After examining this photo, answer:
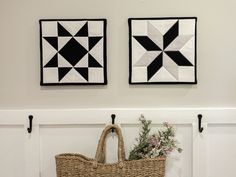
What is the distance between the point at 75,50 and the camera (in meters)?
1.86

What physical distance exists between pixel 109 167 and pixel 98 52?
2.20 ft

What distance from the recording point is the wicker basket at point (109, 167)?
168cm

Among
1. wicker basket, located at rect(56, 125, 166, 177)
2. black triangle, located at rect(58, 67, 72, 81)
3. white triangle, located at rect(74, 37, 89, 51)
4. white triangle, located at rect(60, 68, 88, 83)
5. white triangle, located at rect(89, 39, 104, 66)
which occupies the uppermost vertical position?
white triangle, located at rect(74, 37, 89, 51)

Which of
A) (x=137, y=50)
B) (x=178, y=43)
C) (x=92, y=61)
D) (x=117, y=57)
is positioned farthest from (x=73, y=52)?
(x=178, y=43)

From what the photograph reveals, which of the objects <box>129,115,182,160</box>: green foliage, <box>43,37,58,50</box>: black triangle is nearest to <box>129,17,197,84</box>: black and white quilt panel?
<box>129,115,182,160</box>: green foliage

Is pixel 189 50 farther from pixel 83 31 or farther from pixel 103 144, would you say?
pixel 103 144

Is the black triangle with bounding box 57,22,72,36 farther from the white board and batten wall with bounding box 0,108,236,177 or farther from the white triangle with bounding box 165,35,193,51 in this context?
the white triangle with bounding box 165,35,193,51

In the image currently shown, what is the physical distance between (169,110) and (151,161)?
337 millimetres

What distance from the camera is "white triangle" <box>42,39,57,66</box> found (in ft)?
6.11

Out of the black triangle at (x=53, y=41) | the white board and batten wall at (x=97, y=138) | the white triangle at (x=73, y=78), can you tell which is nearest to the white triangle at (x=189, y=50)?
the white board and batten wall at (x=97, y=138)

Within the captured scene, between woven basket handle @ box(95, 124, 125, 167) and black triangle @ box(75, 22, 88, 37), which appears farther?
black triangle @ box(75, 22, 88, 37)

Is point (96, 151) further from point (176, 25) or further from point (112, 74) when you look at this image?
point (176, 25)

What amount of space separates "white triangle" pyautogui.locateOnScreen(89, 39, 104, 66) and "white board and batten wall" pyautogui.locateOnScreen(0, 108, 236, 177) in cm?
31

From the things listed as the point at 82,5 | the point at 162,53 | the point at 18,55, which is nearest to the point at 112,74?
the point at 162,53
